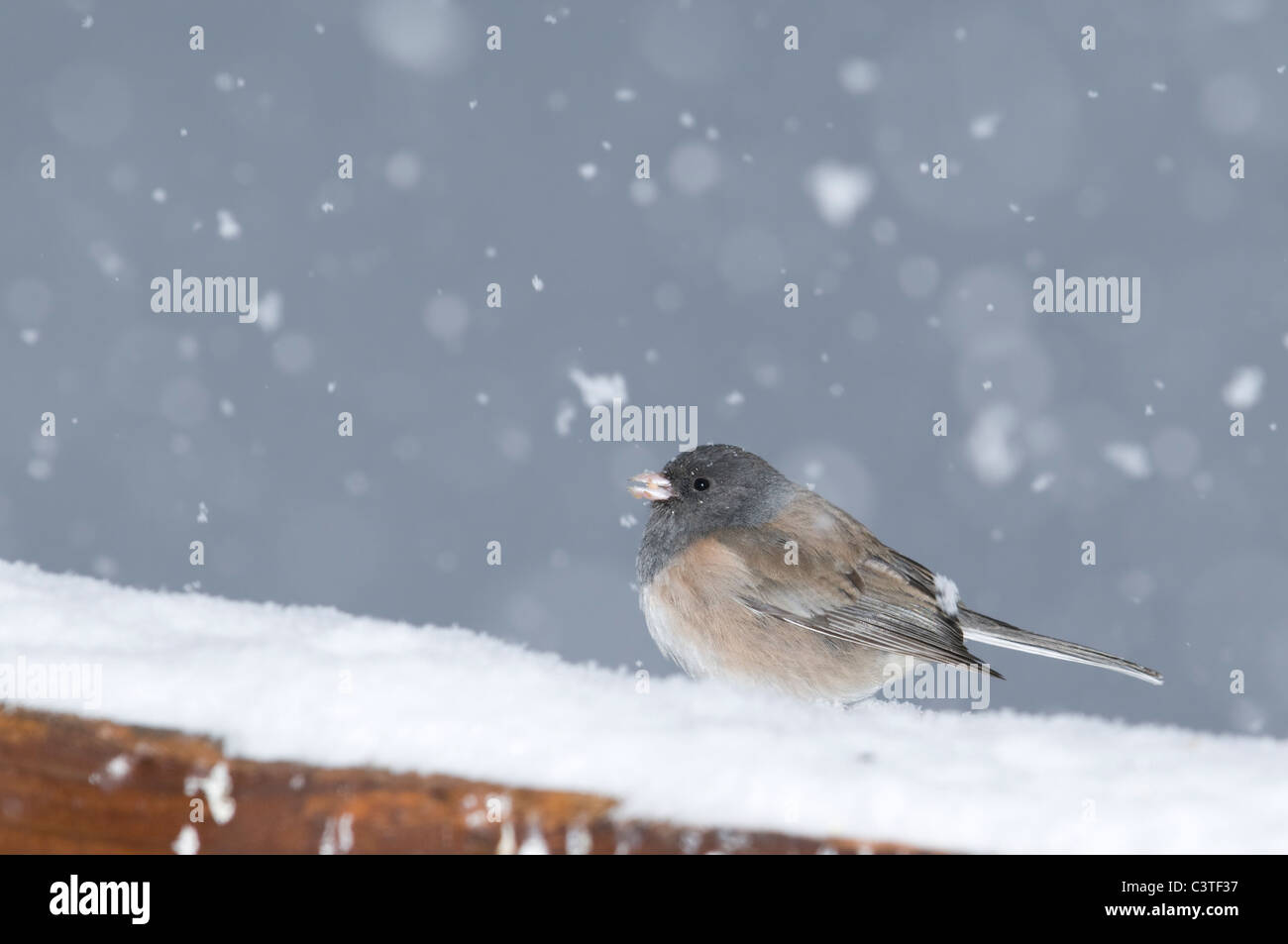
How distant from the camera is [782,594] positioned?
2170 millimetres

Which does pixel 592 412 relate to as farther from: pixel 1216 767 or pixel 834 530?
pixel 1216 767

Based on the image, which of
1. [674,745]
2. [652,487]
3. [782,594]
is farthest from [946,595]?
[674,745]

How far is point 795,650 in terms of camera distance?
2125 millimetres

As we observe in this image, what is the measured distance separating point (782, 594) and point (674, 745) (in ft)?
4.07

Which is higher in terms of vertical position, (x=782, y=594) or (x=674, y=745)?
(x=782, y=594)

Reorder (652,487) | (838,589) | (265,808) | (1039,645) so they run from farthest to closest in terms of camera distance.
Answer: (652,487)
(838,589)
(1039,645)
(265,808)

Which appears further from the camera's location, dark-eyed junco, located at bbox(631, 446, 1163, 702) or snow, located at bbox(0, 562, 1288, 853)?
dark-eyed junco, located at bbox(631, 446, 1163, 702)

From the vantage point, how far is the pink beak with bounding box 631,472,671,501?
232cm

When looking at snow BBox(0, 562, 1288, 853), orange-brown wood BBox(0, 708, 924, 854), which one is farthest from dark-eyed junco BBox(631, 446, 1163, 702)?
orange-brown wood BBox(0, 708, 924, 854)

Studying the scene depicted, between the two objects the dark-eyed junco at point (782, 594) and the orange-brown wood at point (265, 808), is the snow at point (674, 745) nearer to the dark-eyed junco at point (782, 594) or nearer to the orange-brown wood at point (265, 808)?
the orange-brown wood at point (265, 808)

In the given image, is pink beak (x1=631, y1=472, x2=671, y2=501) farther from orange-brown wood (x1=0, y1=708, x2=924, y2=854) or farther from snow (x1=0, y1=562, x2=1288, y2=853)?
orange-brown wood (x1=0, y1=708, x2=924, y2=854)

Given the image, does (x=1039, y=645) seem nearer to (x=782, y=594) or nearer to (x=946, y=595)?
(x=946, y=595)

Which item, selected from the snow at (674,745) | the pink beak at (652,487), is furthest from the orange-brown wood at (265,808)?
the pink beak at (652,487)
